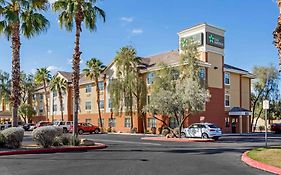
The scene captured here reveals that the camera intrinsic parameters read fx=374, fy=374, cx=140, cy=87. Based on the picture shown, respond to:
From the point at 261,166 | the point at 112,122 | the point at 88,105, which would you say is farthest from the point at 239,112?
the point at 261,166

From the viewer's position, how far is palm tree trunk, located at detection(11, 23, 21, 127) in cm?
2311

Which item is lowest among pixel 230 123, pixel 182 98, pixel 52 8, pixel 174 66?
pixel 230 123

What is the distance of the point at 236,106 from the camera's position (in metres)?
52.9

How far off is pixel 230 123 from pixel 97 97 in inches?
827

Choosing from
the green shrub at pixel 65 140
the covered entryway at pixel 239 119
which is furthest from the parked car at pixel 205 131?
the covered entryway at pixel 239 119

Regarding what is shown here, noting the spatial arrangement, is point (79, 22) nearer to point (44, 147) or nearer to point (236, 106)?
point (44, 147)

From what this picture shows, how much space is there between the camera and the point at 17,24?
23.2 meters

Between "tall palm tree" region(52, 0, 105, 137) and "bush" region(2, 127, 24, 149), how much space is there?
4.55m

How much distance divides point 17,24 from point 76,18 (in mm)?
4613

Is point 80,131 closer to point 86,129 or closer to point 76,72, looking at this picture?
point 86,129

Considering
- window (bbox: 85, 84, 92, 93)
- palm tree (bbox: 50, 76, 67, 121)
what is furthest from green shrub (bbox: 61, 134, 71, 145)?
palm tree (bbox: 50, 76, 67, 121)

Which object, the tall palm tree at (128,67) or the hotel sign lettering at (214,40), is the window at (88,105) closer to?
the tall palm tree at (128,67)

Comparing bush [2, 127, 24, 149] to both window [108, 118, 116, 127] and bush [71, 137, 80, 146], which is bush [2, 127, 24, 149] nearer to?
bush [71, 137, 80, 146]

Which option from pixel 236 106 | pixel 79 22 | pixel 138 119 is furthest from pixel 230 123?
pixel 79 22
